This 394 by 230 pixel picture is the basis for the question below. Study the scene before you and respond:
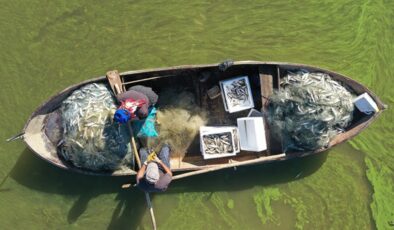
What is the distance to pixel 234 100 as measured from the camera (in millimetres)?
5078

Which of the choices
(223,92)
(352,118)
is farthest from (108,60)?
(352,118)

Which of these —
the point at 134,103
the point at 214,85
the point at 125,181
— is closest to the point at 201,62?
Answer: the point at 214,85

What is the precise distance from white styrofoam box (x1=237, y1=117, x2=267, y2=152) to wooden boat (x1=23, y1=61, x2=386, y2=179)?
168 mm

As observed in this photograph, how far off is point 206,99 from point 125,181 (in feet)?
5.25

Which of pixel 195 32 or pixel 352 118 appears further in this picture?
pixel 195 32

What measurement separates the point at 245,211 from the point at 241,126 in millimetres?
1387

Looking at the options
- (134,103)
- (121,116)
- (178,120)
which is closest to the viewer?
(121,116)

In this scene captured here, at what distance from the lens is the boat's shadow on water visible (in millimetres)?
5527

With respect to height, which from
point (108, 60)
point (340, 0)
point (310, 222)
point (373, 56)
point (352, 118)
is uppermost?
point (340, 0)

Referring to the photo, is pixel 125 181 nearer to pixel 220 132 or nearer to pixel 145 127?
pixel 145 127

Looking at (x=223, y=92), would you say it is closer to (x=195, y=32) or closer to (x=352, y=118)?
(x=195, y=32)

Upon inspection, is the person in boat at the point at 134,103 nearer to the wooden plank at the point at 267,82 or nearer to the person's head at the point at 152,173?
the person's head at the point at 152,173

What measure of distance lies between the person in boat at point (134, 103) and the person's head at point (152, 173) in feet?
1.89

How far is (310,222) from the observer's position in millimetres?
5668
